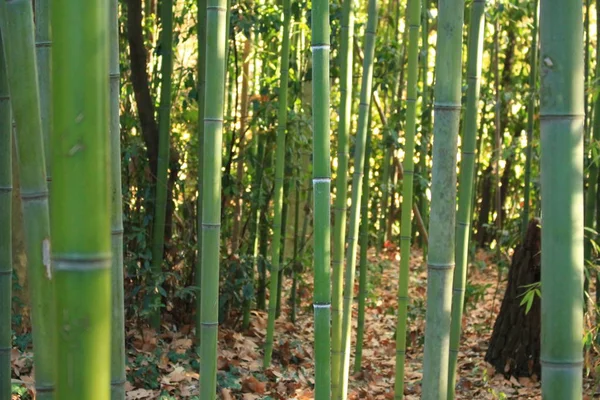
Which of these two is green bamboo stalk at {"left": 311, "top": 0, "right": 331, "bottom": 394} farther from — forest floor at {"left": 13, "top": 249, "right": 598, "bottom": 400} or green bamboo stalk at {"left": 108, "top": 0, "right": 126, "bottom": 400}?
forest floor at {"left": 13, "top": 249, "right": 598, "bottom": 400}

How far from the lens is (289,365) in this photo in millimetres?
4137

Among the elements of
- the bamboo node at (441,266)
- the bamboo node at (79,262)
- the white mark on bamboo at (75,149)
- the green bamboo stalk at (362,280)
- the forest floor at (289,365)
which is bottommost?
the forest floor at (289,365)

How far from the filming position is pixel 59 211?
964 millimetres

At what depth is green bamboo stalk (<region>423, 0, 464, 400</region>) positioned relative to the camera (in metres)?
1.58

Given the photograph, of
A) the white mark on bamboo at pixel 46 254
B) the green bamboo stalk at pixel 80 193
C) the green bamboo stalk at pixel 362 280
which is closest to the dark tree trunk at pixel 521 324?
the green bamboo stalk at pixel 362 280

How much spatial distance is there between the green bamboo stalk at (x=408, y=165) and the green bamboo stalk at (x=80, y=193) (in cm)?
179

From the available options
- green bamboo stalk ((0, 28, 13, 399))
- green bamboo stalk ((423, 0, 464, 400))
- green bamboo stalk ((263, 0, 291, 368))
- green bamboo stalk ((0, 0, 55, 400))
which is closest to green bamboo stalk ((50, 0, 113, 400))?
green bamboo stalk ((0, 0, 55, 400))

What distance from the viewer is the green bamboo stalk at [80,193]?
954 mm

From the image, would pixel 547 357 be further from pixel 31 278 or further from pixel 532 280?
pixel 532 280

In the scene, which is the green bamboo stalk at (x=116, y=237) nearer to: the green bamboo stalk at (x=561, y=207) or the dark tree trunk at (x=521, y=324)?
the green bamboo stalk at (x=561, y=207)

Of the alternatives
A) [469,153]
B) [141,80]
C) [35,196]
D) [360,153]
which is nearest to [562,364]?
[35,196]

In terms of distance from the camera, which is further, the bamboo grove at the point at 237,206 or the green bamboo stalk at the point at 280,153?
the green bamboo stalk at the point at 280,153

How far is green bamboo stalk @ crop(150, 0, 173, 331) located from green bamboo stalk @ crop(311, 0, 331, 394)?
1.99 metres

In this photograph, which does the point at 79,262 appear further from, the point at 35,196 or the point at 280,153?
the point at 280,153
